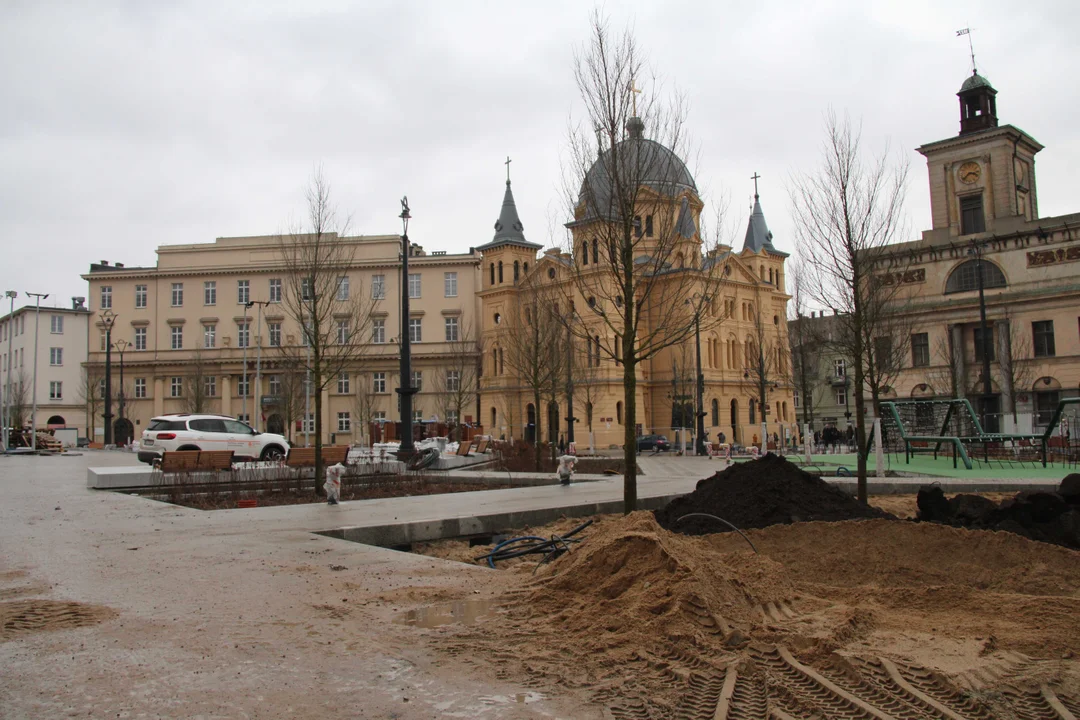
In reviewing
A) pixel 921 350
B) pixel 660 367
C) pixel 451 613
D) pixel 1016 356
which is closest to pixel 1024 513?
pixel 451 613

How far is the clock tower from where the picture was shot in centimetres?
5800

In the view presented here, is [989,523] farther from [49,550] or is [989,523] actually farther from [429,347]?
[429,347]

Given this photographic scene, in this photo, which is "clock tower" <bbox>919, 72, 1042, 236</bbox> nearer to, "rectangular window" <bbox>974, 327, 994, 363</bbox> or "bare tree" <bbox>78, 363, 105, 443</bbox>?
"rectangular window" <bbox>974, 327, 994, 363</bbox>

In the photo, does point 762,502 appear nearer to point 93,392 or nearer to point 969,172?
point 969,172

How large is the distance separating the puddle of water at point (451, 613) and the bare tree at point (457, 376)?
58312 mm

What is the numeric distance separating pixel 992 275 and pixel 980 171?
7683mm

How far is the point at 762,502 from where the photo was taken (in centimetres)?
968

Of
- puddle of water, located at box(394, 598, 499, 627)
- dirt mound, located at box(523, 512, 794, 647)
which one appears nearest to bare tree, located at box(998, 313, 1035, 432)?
dirt mound, located at box(523, 512, 794, 647)

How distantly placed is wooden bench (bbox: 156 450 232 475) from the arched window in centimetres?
5353

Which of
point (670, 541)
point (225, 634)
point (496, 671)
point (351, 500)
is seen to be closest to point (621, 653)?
point (496, 671)

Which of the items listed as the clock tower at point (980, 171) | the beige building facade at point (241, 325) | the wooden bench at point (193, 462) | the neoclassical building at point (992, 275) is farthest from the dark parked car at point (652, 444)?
the wooden bench at point (193, 462)

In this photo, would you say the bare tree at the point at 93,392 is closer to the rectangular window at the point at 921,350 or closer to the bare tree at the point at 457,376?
the bare tree at the point at 457,376

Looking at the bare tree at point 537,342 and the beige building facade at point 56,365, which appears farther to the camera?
the beige building facade at point 56,365

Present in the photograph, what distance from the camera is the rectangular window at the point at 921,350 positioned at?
193ft
